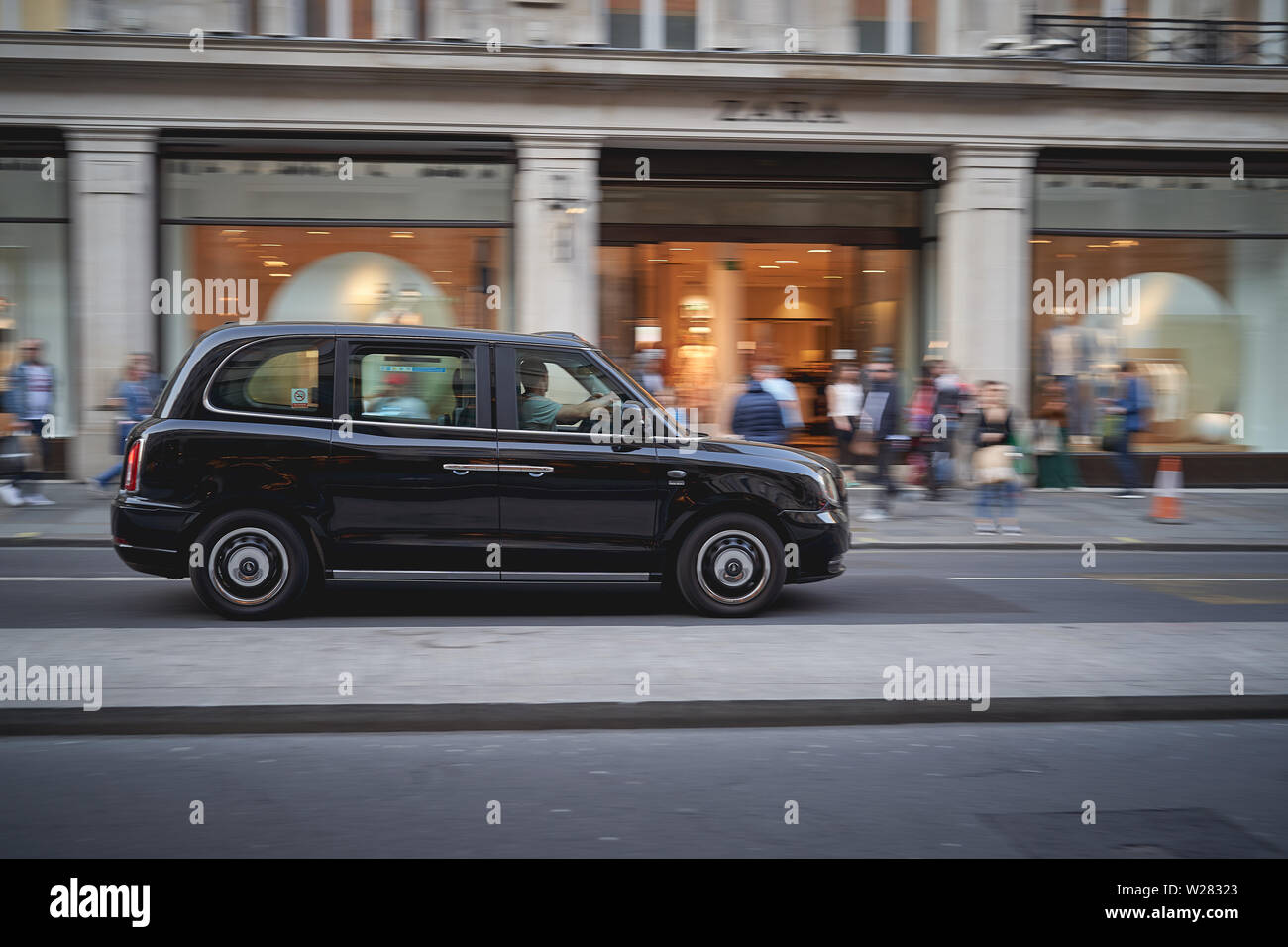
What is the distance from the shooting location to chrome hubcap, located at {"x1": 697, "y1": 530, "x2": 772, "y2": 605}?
8320mm

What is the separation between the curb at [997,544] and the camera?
1223 cm

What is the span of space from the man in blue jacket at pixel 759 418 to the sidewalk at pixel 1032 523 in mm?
1452

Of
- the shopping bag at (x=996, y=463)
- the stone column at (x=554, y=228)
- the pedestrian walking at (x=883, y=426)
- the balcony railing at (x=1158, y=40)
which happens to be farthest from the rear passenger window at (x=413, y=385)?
the balcony railing at (x=1158, y=40)

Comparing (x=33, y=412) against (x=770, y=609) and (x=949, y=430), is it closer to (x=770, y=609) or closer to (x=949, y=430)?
(x=770, y=609)

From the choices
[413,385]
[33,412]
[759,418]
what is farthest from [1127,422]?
[33,412]

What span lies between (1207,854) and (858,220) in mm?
17208

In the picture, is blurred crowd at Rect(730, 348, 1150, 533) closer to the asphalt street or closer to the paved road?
the asphalt street

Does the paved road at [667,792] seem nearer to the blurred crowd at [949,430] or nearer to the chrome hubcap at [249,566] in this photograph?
the chrome hubcap at [249,566]

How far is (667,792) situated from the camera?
4.76m

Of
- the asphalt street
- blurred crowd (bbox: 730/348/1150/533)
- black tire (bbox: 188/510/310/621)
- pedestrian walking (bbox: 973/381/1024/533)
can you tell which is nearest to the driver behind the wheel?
the asphalt street

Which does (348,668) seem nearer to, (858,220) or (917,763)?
(917,763)

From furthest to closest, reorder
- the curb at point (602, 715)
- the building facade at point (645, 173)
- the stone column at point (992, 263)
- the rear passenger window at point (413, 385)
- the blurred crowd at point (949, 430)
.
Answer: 1. the stone column at point (992, 263)
2. the building facade at point (645, 173)
3. the blurred crowd at point (949, 430)
4. the rear passenger window at point (413, 385)
5. the curb at point (602, 715)

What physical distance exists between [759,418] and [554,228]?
5.70 meters

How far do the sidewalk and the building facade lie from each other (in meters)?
2.09
